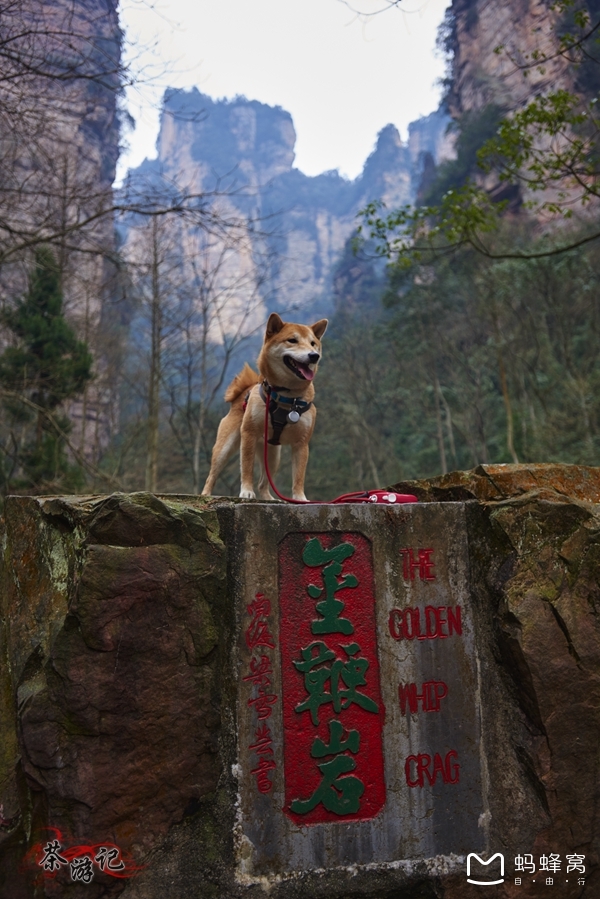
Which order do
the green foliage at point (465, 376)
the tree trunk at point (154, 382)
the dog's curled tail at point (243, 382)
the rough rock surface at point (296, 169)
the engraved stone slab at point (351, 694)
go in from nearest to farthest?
1. the engraved stone slab at point (351, 694)
2. the dog's curled tail at point (243, 382)
3. the tree trunk at point (154, 382)
4. the green foliage at point (465, 376)
5. the rough rock surface at point (296, 169)

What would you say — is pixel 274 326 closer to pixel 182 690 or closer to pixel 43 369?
pixel 182 690

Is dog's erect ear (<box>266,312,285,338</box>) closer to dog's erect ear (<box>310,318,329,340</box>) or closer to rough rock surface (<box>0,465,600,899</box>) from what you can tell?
dog's erect ear (<box>310,318,329,340</box>)

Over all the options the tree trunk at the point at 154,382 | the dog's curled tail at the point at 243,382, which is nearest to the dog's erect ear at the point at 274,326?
the dog's curled tail at the point at 243,382

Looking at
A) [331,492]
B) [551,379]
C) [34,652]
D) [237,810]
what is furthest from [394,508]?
[331,492]

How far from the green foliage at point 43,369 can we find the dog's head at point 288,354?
7.54 metres

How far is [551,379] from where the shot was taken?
54.0 feet

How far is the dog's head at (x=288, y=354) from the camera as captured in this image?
3.31 metres

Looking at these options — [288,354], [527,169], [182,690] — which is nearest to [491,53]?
[527,169]

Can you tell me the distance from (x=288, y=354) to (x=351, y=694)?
5.48 ft

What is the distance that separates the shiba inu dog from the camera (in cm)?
336

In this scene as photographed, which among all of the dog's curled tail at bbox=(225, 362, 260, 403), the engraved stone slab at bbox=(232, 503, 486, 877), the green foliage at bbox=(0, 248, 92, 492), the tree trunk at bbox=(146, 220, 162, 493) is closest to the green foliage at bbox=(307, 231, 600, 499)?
the tree trunk at bbox=(146, 220, 162, 493)

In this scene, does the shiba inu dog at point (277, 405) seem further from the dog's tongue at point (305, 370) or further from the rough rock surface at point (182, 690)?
the rough rock surface at point (182, 690)

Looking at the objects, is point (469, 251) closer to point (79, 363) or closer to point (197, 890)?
point (79, 363)

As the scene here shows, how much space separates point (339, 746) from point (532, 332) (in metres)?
16.0
